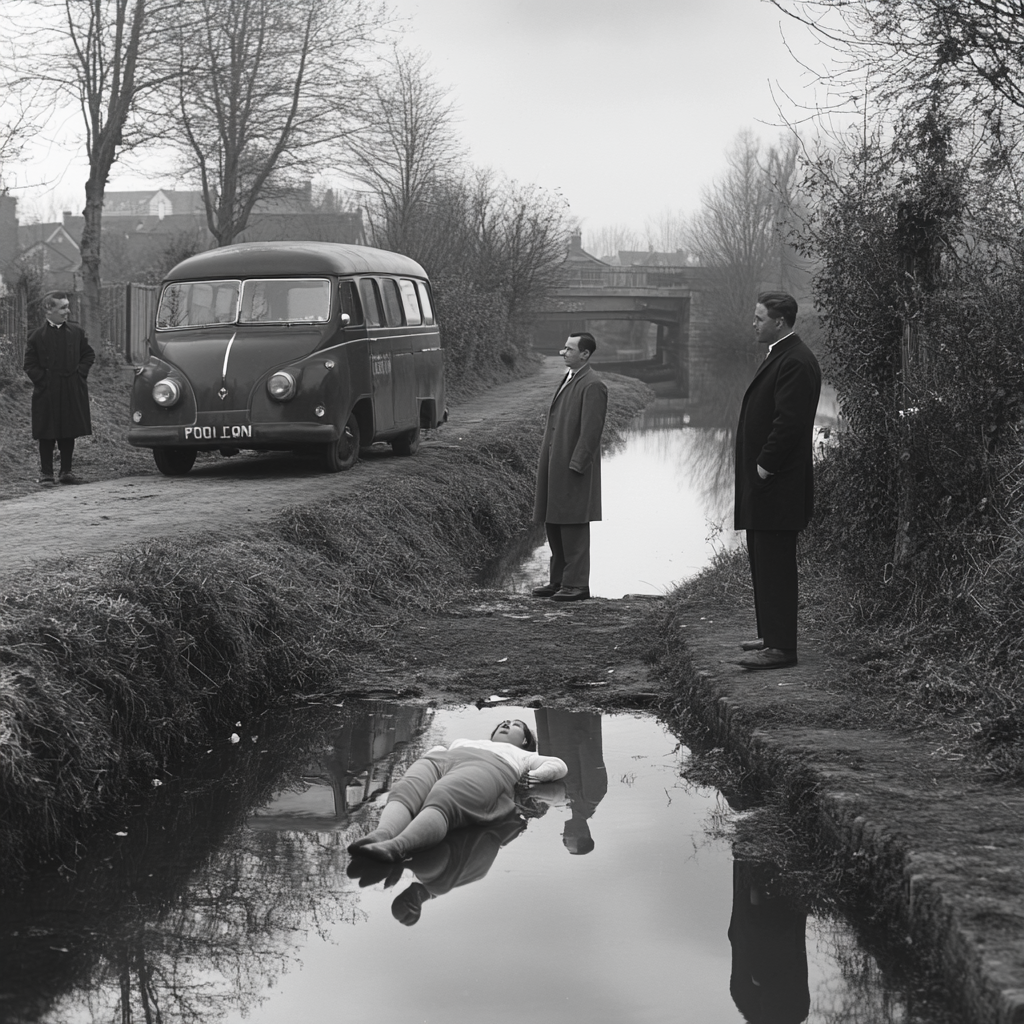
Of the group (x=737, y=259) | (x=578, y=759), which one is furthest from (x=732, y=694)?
(x=737, y=259)

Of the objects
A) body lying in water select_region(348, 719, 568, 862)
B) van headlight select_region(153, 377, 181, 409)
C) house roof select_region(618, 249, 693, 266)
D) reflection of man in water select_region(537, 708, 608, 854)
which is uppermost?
house roof select_region(618, 249, 693, 266)

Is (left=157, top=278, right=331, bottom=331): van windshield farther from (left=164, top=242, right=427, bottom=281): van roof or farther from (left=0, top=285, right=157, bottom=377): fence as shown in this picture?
(left=0, top=285, right=157, bottom=377): fence

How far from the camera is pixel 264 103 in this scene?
28281 millimetres

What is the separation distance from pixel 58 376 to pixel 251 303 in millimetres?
2154

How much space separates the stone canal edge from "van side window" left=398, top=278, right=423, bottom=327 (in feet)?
9.52

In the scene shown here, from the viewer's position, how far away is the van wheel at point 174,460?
14219 mm

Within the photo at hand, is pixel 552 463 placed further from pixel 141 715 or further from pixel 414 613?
pixel 141 715

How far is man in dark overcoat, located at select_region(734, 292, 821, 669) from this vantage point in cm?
680

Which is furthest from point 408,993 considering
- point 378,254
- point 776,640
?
point 378,254

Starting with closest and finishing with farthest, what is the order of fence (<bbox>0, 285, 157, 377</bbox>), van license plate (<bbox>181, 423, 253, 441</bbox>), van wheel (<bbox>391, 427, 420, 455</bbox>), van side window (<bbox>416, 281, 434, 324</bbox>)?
van license plate (<bbox>181, 423, 253, 441</bbox>) → van wheel (<bbox>391, 427, 420, 455</bbox>) → van side window (<bbox>416, 281, 434, 324</bbox>) → fence (<bbox>0, 285, 157, 377</bbox>)

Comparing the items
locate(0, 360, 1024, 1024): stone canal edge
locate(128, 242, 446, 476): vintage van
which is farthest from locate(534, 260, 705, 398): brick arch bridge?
locate(0, 360, 1024, 1024): stone canal edge

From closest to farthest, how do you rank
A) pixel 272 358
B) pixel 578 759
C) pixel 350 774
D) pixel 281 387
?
pixel 350 774 → pixel 578 759 → pixel 281 387 → pixel 272 358

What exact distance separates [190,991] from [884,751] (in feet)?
10.0

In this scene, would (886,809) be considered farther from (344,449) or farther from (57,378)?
(57,378)
